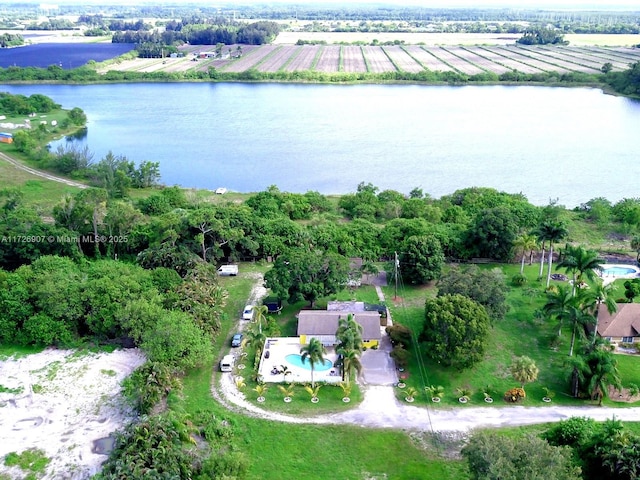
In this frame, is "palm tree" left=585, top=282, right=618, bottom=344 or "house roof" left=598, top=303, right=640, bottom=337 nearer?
"palm tree" left=585, top=282, right=618, bottom=344

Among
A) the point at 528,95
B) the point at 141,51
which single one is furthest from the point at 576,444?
the point at 141,51

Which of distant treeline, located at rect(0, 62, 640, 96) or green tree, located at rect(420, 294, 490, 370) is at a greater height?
distant treeline, located at rect(0, 62, 640, 96)

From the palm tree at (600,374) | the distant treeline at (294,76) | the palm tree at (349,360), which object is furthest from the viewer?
the distant treeline at (294,76)

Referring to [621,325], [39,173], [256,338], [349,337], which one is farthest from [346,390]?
[39,173]

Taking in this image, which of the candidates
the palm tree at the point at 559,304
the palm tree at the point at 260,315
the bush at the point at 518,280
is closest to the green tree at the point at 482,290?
the palm tree at the point at 559,304

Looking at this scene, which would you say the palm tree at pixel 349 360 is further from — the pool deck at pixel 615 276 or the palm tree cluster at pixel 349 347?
the pool deck at pixel 615 276

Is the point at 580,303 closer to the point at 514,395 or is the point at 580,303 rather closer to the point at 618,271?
the point at 514,395

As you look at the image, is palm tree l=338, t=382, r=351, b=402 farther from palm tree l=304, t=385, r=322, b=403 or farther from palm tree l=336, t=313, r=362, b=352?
palm tree l=336, t=313, r=362, b=352

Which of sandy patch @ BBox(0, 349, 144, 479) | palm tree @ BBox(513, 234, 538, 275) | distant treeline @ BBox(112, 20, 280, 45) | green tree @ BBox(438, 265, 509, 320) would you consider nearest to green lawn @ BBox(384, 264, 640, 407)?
green tree @ BBox(438, 265, 509, 320)
